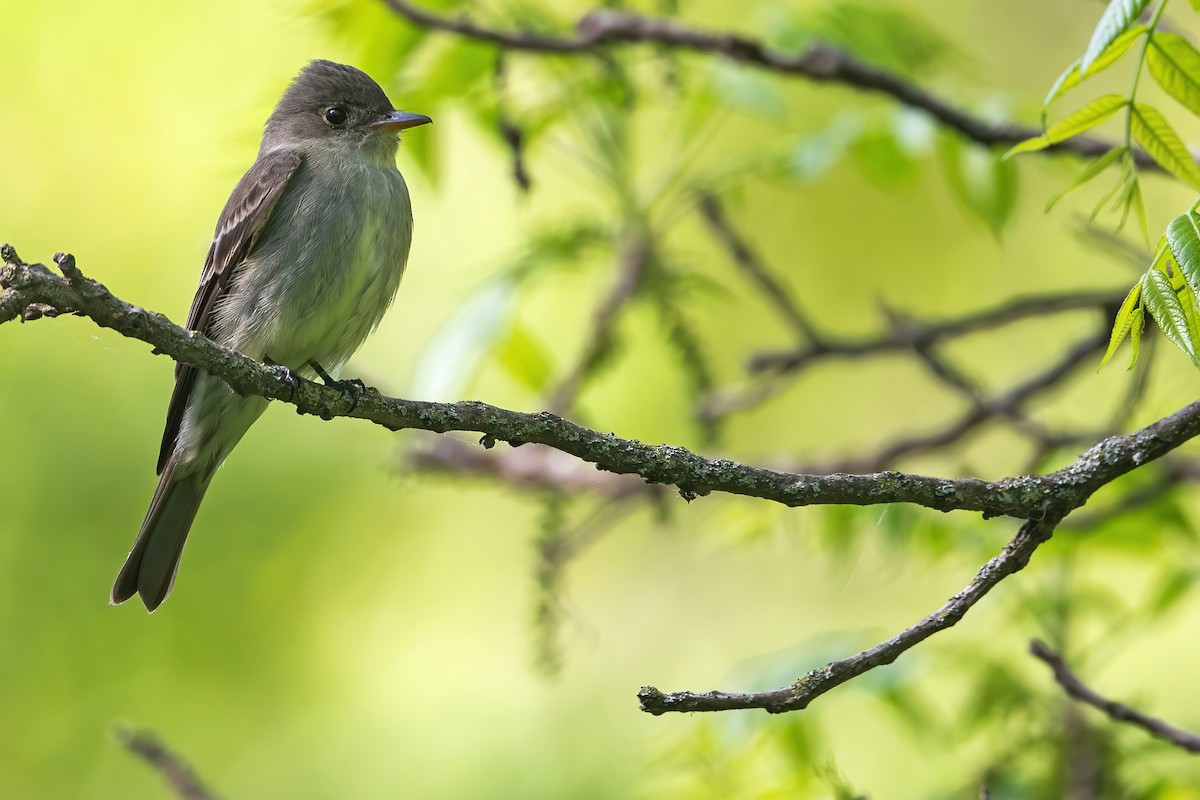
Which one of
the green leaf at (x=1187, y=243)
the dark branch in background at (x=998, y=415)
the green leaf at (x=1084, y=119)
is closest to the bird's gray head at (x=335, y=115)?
the dark branch in background at (x=998, y=415)

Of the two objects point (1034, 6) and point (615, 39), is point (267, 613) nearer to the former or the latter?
point (615, 39)

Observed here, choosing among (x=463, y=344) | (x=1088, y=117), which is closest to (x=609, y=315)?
(x=463, y=344)

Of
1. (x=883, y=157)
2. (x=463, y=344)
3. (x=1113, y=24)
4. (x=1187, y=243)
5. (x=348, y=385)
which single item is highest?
(x=883, y=157)

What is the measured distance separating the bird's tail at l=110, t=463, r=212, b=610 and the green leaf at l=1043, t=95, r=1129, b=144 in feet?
10.3

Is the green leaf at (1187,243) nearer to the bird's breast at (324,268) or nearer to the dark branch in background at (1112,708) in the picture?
the dark branch in background at (1112,708)

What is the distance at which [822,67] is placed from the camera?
376 centimetres

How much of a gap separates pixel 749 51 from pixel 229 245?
1.72 m

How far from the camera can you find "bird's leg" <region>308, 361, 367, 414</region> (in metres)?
2.48

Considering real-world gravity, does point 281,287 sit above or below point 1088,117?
above

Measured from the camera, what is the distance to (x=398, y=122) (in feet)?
14.3

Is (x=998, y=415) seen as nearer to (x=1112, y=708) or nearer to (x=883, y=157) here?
(x=883, y=157)

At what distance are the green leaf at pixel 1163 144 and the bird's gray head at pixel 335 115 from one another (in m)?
2.69

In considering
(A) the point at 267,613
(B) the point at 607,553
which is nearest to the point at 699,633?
(B) the point at 607,553

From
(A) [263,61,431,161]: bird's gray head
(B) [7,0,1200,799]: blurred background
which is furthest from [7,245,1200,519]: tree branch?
(B) [7,0,1200,799]: blurred background
